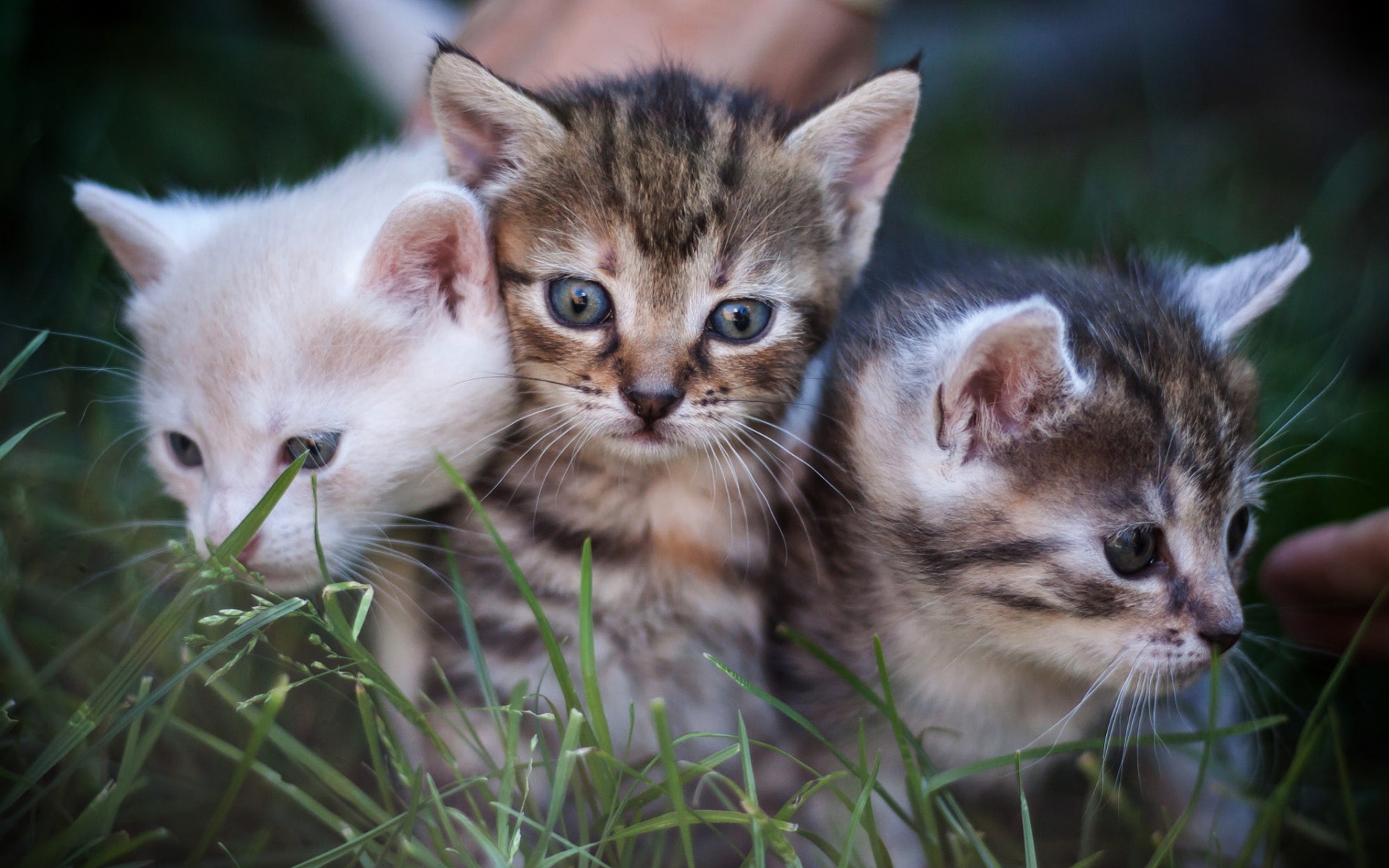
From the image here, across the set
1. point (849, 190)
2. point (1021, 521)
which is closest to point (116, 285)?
point (849, 190)

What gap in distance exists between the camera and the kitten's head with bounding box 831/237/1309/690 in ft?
4.20

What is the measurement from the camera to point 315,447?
138 centimetres

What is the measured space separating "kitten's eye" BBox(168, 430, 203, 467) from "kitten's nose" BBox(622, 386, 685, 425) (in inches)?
25.2

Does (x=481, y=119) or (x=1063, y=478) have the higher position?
(x=481, y=119)

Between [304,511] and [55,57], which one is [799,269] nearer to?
[304,511]

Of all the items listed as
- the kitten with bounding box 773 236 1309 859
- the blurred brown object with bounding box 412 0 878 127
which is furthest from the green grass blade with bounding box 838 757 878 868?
the blurred brown object with bounding box 412 0 878 127

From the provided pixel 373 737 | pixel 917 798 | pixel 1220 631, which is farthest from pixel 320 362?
pixel 1220 631

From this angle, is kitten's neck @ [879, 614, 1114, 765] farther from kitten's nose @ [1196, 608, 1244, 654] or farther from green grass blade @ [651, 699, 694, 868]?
green grass blade @ [651, 699, 694, 868]

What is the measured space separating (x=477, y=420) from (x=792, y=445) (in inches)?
18.4

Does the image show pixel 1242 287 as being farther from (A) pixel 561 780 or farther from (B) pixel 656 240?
(A) pixel 561 780

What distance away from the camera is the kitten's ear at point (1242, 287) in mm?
1475

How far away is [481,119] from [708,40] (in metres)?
0.90

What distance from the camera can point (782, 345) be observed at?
1.47m

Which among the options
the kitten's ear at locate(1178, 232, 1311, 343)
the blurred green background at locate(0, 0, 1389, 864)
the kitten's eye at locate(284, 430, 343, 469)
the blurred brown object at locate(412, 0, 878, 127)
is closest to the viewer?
the kitten's eye at locate(284, 430, 343, 469)
